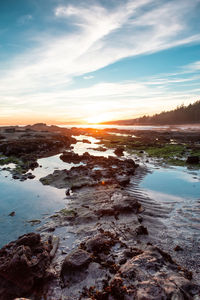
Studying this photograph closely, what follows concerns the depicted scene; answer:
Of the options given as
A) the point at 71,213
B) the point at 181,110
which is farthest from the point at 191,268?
the point at 181,110

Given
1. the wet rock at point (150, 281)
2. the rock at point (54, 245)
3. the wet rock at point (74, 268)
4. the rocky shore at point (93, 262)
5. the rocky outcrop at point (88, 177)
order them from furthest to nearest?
1. the rocky outcrop at point (88, 177)
2. the rock at point (54, 245)
3. the wet rock at point (74, 268)
4. the rocky shore at point (93, 262)
5. the wet rock at point (150, 281)

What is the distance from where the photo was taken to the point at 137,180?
1280 centimetres

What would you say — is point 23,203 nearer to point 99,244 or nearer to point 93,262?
point 99,244

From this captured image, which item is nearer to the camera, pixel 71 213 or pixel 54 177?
pixel 71 213

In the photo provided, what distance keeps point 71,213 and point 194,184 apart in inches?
360

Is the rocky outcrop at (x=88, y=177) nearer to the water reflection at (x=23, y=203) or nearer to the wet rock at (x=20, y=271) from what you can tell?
the water reflection at (x=23, y=203)

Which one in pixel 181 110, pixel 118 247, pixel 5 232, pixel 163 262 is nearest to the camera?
pixel 163 262

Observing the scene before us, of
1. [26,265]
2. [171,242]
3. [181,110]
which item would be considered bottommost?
[171,242]

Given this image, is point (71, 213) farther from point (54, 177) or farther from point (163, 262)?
point (54, 177)

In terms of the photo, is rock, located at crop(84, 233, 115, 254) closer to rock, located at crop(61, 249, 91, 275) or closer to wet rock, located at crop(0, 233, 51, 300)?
rock, located at crop(61, 249, 91, 275)

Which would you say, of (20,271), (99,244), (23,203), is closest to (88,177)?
(23,203)

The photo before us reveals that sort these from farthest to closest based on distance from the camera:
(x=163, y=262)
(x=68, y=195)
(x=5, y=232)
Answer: (x=68, y=195)
(x=5, y=232)
(x=163, y=262)

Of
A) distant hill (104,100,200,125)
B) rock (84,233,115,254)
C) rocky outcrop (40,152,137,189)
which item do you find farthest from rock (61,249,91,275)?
distant hill (104,100,200,125)

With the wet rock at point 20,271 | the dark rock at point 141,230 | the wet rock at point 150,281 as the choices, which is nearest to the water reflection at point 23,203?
the wet rock at point 20,271
